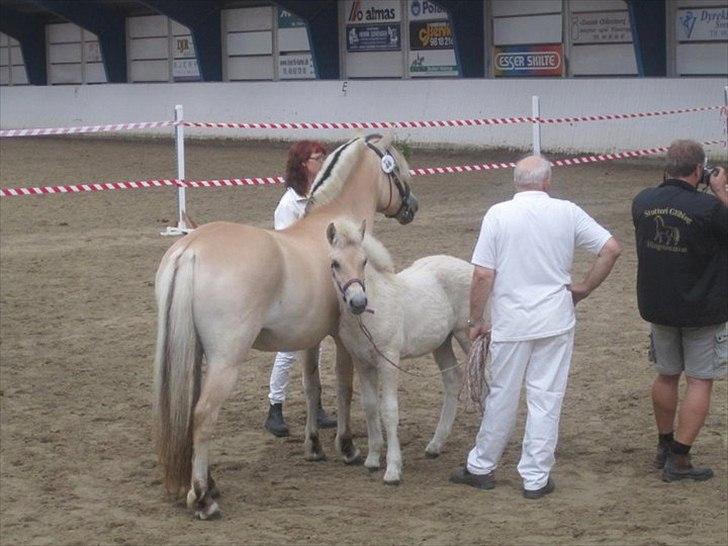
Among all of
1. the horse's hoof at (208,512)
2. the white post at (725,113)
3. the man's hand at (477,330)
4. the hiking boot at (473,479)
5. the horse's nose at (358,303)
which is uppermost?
the white post at (725,113)

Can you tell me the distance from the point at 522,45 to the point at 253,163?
598cm

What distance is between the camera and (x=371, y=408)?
646cm

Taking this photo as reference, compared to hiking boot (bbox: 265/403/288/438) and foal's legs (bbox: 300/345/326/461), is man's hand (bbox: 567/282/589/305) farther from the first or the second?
hiking boot (bbox: 265/403/288/438)

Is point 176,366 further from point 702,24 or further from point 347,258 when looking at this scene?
point 702,24

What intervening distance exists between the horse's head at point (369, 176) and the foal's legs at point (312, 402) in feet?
2.63

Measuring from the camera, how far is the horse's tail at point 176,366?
227 inches

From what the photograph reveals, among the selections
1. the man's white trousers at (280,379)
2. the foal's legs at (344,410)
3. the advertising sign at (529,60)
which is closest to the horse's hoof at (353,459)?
the foal's legs at (344,410)

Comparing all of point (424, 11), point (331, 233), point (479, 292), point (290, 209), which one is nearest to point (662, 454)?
point (479, 292)

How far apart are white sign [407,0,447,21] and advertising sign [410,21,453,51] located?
0.33ft

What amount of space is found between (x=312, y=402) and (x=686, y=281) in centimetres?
209

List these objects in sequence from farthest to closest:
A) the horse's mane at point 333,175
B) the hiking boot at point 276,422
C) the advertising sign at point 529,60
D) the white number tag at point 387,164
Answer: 1. the advertising sign at point 529,60
2. the hiking boot at point 276,422
3. the white number tag at point 387,164
4. the horse's mane at point 333,175

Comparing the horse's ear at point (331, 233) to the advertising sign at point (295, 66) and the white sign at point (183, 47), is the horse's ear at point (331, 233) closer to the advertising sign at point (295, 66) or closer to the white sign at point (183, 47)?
the advertising sign at point (295, 66)

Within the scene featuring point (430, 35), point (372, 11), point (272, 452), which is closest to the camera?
point (272, 452)

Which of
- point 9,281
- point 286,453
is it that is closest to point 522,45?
point 9,281
